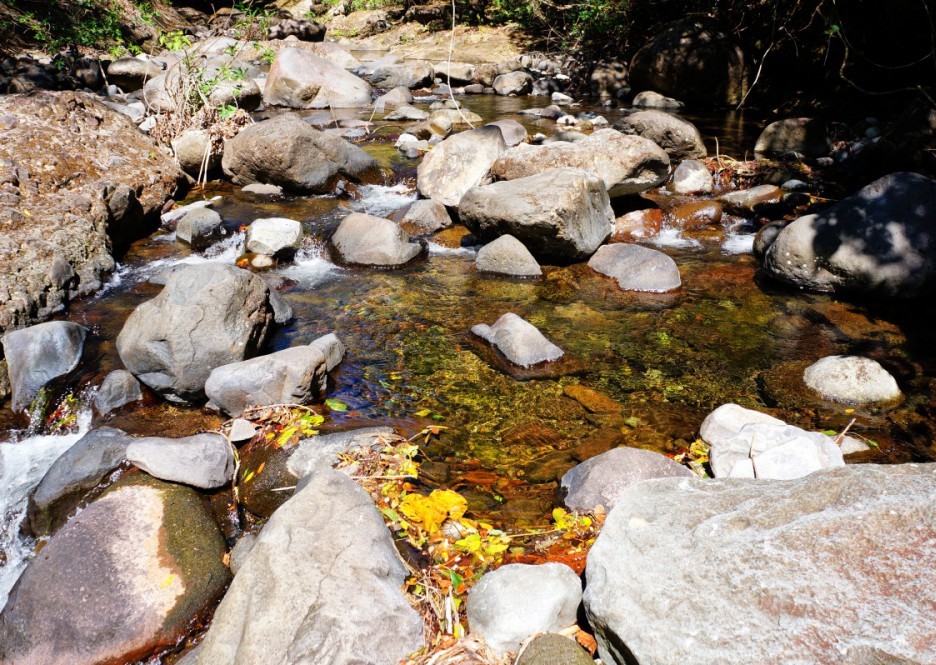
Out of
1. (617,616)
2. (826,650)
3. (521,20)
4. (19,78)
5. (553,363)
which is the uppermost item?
(521,20)

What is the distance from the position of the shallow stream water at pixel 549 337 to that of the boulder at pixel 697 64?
746 cm

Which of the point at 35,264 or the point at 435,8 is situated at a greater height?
the point at 435,8

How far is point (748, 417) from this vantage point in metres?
4.08

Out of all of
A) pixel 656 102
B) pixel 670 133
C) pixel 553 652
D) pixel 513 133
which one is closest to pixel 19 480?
pixel 553 652

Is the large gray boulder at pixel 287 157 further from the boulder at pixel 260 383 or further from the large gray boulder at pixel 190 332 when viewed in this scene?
the boulder at pixel 260 383

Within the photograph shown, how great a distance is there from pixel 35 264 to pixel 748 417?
254 inches

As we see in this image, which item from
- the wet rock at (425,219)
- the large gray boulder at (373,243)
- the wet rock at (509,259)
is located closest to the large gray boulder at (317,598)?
the wet rock at (509,259)

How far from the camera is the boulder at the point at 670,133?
31.4 feet

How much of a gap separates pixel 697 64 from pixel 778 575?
45.7 feet

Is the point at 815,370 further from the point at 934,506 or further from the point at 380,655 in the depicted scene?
the point at 380,655

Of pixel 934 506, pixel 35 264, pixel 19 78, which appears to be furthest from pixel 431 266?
pixel 19 78

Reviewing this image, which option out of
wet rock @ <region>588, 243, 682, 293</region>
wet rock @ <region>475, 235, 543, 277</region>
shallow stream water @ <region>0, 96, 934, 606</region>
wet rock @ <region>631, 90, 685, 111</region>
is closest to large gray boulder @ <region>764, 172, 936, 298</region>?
shallow stream water @ <region>0, 96, 934, 606</region>

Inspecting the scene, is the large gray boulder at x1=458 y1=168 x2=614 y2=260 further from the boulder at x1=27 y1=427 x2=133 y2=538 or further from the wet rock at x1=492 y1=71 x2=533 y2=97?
the wet rock at x1=492 y1=71 x2=533 y2=97

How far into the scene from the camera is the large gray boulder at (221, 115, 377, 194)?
8.83 meters
